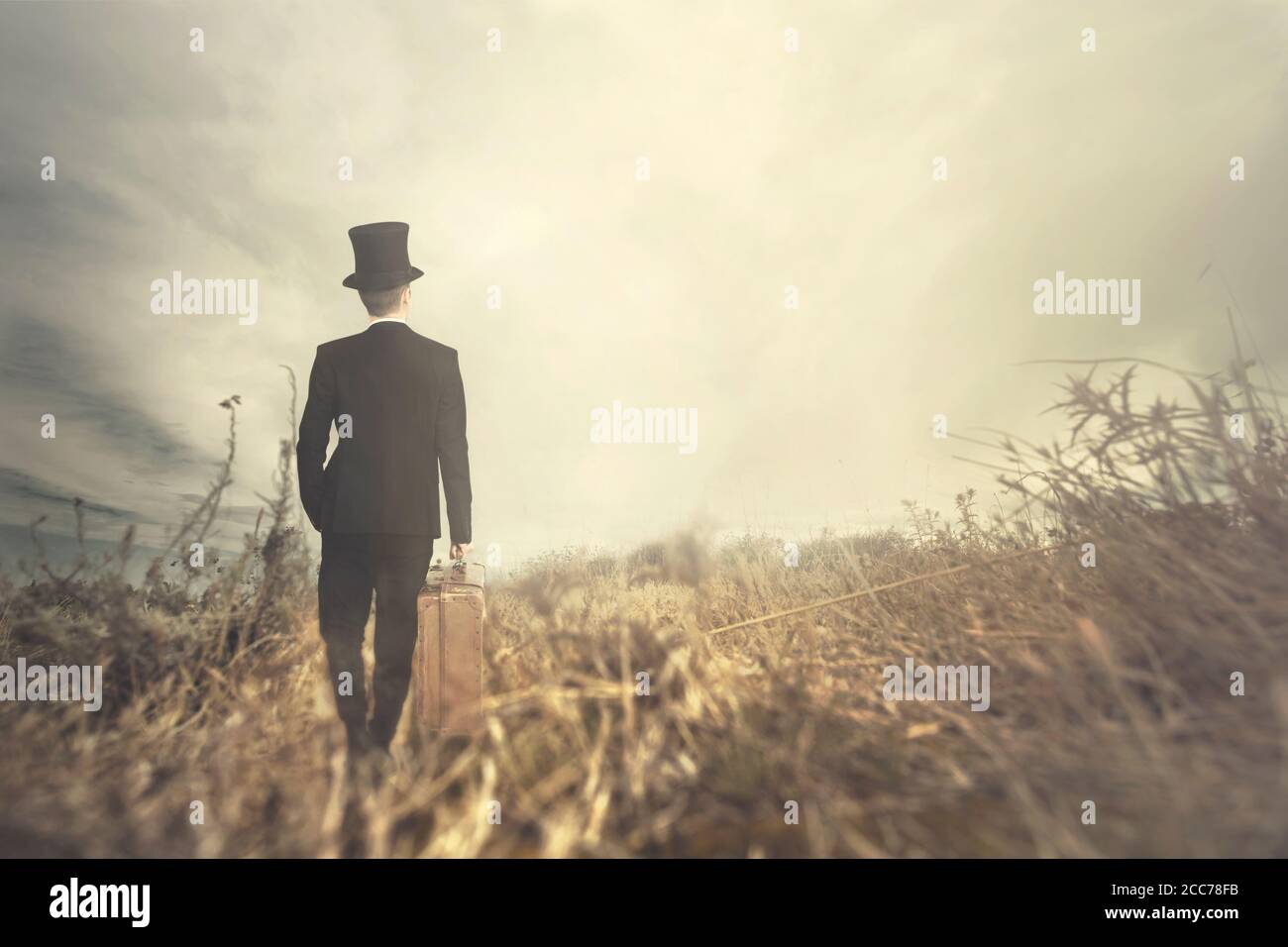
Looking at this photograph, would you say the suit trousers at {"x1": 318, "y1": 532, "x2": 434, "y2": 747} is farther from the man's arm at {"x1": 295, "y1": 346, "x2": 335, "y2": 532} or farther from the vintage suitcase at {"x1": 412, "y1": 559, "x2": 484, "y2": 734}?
the man's arm at {"x1": 295, "y1": 346, "x2": 335, "y2": 532}

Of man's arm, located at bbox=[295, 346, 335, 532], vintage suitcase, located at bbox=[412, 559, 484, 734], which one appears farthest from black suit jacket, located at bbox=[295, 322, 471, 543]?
vintage suitcase, located at bbox=[412, 559, 484, 734]

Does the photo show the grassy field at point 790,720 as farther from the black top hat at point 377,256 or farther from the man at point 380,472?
the black top hat at point 377,256

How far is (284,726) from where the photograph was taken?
14.8 ft

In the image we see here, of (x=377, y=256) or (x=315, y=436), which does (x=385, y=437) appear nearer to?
(x=315, y=436)

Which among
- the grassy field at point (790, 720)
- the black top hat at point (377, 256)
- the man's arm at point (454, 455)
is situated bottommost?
the grassy field at point (790, 720)

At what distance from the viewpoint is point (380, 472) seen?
5141 millimetres

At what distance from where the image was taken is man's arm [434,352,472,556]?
213 inches

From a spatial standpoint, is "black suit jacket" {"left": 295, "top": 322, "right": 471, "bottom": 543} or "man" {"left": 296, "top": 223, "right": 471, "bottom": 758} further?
"black suit jacket" {"left": 295, "top": 322, "right": 471, "bottom": 543}

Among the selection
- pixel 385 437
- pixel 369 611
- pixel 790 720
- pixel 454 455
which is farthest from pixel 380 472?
pixel 790 720

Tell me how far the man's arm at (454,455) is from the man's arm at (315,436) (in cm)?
71

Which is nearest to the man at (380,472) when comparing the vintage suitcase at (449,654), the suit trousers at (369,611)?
the suit trousers at (369,611)

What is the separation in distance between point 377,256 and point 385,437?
4.18 feet

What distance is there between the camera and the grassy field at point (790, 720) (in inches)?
112

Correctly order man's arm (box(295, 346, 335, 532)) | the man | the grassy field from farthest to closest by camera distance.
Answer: man's arm (box(295, 346, 335, 532)), the man, the grassy field
